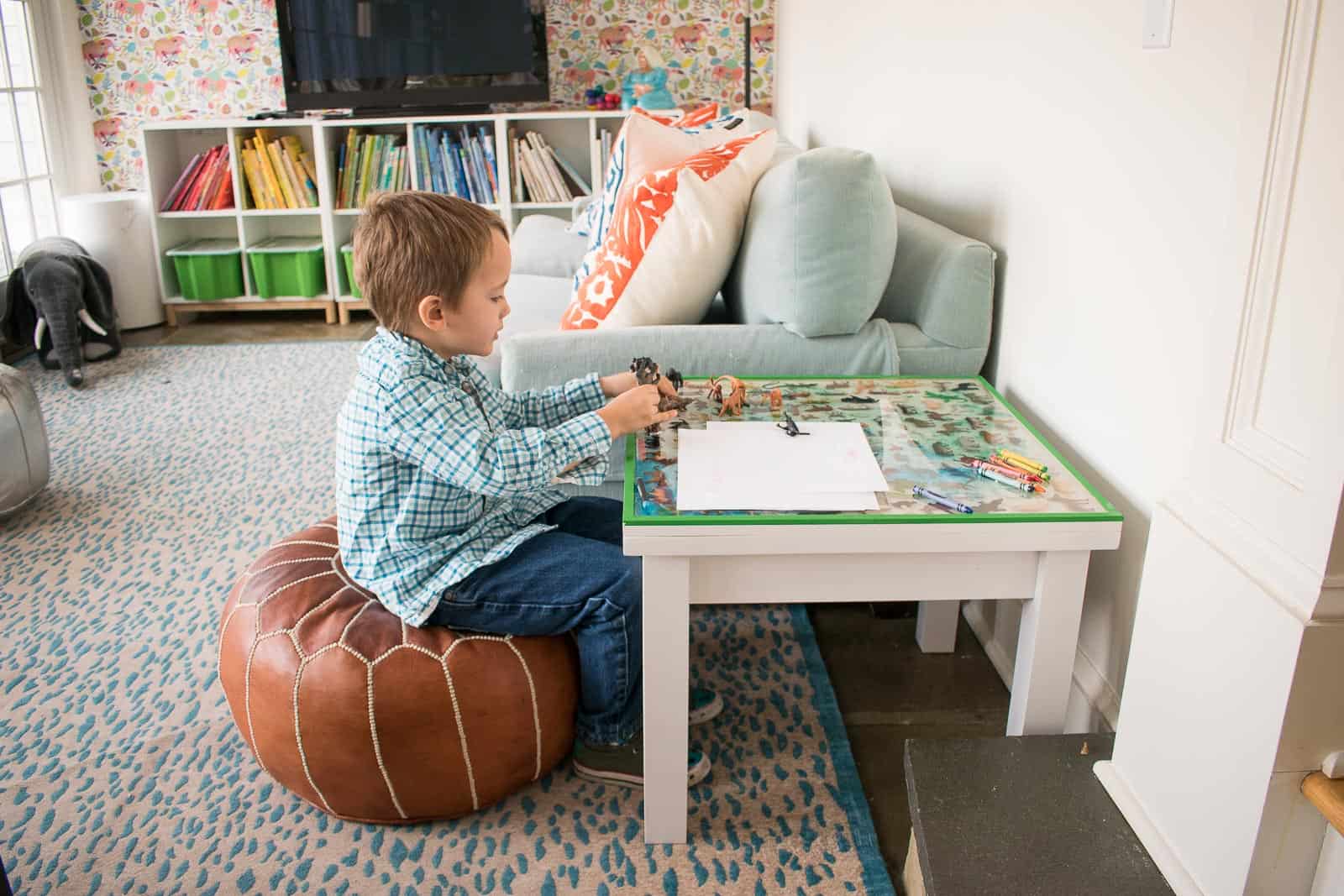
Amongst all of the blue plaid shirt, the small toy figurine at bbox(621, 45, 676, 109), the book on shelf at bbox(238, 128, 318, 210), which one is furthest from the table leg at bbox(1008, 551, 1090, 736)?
the book on shelf at bbox(238, 128, 318, 210)

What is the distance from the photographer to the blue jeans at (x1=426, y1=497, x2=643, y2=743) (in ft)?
4.62

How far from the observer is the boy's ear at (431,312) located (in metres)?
1.36

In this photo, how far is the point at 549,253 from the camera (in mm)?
2959

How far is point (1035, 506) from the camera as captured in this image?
126cm

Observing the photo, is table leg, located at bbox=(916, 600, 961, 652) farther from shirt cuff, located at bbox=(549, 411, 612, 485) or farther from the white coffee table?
shirt cuff, located at bbox=(549, 411, 612, 485)

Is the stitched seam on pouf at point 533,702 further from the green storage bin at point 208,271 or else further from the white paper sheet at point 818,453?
the green storage bin at point 208,271

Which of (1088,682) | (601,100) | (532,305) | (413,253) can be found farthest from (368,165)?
(1088,682)

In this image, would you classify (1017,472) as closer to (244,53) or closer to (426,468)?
(426,468)

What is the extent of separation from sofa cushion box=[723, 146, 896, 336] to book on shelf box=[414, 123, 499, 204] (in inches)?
105

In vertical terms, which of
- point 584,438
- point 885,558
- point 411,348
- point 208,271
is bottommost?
point 208,271

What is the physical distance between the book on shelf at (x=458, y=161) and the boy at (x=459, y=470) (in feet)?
9.56

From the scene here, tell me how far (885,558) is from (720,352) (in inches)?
24.2

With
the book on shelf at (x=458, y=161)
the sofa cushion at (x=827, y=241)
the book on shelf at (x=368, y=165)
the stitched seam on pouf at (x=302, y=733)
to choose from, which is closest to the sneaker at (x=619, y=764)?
the stitched seam on pouf at (x=302, y=733)

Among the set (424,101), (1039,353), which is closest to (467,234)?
(1039,353)
